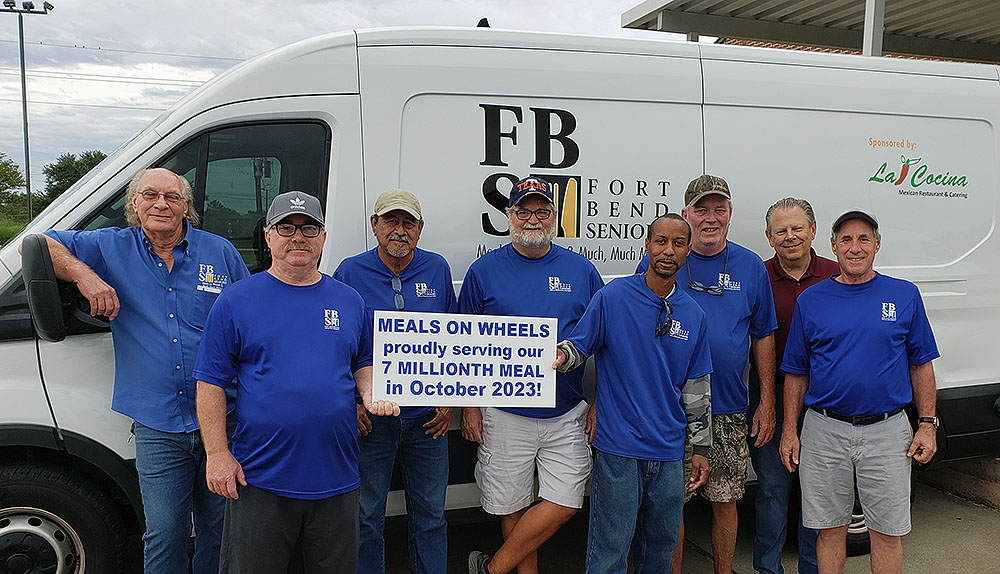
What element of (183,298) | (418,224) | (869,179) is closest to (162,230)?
(183,298)

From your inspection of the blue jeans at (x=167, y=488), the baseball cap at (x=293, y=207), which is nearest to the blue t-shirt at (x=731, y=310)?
the baseball cap at (x=293, y=207)

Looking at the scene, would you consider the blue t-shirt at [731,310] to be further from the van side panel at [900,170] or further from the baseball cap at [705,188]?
the van side panel at [900,170]

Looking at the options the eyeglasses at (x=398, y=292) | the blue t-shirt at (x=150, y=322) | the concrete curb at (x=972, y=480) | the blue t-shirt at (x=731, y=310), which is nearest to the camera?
the blue t-shirt at (x=150, y=322)

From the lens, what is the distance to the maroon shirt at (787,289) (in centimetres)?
354

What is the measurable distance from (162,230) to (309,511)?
3.85 feet

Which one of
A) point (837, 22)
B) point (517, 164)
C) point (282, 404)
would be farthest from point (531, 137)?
point (837, 22)

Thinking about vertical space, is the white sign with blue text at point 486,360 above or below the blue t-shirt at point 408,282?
below

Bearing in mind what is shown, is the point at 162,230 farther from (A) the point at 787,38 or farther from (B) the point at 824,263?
(A) the point at 787,38

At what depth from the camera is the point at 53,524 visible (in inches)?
118

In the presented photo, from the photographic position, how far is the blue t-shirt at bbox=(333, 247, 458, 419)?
308cm

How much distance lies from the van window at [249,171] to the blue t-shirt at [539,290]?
792 mm

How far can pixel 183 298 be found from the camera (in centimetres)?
279

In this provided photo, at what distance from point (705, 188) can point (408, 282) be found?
4.58ft

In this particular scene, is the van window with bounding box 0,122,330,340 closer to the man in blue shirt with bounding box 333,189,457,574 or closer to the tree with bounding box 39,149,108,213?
the man in blue shirt with bounding box 333,189,457,574
